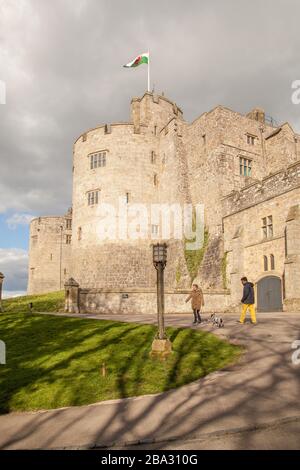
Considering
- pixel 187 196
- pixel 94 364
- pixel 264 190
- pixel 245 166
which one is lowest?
pixel 94 364

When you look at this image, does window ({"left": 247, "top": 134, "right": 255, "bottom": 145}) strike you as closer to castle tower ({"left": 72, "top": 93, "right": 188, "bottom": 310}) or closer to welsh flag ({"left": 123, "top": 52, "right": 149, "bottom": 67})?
castle tower ({"left": 72, "top": 93, "right": 188, "bottom": 310})

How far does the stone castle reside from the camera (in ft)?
69.5

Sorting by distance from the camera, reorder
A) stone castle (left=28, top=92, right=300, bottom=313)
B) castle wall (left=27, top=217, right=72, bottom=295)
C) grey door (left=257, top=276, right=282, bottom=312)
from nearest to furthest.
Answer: grey door (left=257, top=276, right=282, bottom=312) → stone castle (left=28, top=92, right=300, bottom=313) → castle wall (left=27, top=217, right=72, bottom=295)

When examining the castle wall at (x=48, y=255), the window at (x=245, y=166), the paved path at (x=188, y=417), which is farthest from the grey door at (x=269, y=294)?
the castle wall at (x=48, y=255)

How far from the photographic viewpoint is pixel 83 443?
4797mm

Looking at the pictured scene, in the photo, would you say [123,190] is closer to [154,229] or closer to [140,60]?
[154,229]

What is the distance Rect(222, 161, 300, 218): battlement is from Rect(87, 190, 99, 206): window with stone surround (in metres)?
11.6

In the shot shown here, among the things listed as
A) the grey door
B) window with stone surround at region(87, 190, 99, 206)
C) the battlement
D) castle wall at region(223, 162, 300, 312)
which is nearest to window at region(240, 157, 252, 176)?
the battlement

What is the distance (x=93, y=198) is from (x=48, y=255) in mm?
21810

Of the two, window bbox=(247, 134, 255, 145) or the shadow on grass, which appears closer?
the shadow on grass

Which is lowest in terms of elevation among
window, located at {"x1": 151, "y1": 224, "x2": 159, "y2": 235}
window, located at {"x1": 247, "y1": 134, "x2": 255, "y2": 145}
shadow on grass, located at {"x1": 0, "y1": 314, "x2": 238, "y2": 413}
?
shadow on grass, located at {"x1": 0, "y1": 314, "x2": 238, "y2": 413}

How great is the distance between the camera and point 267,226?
21.5 metres

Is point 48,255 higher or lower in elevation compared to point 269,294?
higher

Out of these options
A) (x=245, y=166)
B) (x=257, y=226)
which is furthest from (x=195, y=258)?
(x=245, y=166)
